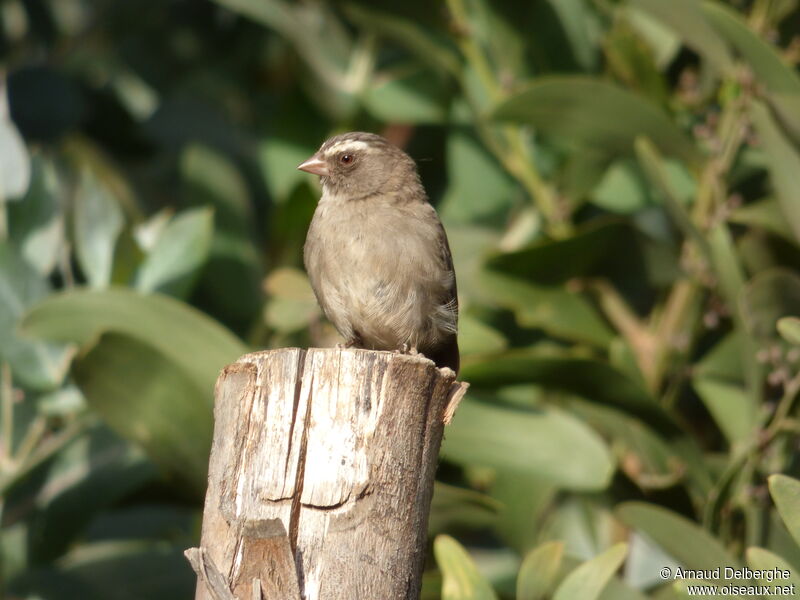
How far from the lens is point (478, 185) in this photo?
21.8ft

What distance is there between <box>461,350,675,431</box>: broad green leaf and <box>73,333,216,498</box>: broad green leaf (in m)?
1.23

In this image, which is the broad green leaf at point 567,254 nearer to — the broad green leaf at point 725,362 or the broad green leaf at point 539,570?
the broad green leaf at point 725,362

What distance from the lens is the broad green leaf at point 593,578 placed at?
12.2ft

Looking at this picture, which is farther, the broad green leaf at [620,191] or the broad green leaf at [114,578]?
the broad green leaf at [620,191]

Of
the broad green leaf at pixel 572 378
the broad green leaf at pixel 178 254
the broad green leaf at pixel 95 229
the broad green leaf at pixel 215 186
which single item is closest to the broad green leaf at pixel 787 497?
the broad green leaf at pixel 572 378

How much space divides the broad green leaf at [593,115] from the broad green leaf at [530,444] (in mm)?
1297

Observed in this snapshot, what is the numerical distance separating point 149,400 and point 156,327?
0.32 metres

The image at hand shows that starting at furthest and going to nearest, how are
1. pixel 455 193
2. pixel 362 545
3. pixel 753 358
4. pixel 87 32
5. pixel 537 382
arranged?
pixel 87 32 < pixel 455 193 < pixel 537 382 < pixel 753 358 < pixel 362 545

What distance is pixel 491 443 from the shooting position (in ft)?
18.0

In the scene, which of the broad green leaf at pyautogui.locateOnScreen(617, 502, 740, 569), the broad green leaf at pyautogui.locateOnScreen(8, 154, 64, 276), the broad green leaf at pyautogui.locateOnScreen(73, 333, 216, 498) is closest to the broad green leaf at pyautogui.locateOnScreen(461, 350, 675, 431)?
the broad green leaf at pyautogui.locateOnScreen(617, 502, 740, 569)

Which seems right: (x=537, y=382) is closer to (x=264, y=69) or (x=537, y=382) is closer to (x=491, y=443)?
(x=491, y=443)

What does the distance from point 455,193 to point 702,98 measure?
1.42 meters

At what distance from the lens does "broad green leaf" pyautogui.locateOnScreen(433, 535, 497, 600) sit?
13.0 feet

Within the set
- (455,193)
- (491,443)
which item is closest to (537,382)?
(491,443)
